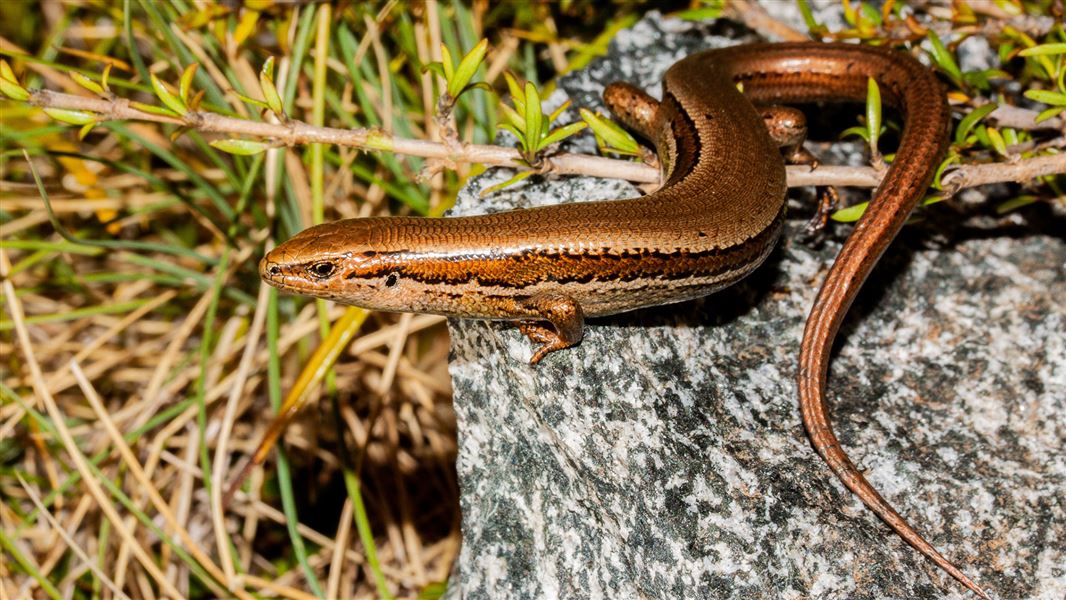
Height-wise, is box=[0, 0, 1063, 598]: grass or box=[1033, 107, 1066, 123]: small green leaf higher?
box=[1033, 107, 1066, 123]: small green leaf

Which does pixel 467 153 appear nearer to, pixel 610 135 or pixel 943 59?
pixel 610 135

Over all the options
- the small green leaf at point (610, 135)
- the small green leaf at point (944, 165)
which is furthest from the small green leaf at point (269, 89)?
the small green leaf at point (944, 165)

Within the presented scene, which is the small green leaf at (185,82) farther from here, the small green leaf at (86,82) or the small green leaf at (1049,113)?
the small green leaf at (1049,113)

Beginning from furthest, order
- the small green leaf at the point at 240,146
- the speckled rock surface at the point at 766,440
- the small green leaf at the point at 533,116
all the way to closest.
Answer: the small green leaf at the point at 240,146
the small green leaf at the point at 533,116
the speckled rock surface at the point at 766,440

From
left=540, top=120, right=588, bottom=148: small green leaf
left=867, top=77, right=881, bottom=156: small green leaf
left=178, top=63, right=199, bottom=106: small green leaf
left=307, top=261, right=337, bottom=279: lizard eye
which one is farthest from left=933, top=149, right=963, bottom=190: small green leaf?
left=178, top=63, right=199, bottom=106: small green leaf

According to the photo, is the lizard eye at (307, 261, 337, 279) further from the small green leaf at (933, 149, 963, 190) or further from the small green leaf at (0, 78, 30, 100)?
the small green leaf at (933, 149, 963, 190)

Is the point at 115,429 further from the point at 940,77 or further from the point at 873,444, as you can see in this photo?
the point at 940,77

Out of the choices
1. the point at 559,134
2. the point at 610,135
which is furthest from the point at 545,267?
the point at 610,135

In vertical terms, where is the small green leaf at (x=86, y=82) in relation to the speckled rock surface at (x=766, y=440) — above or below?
above
